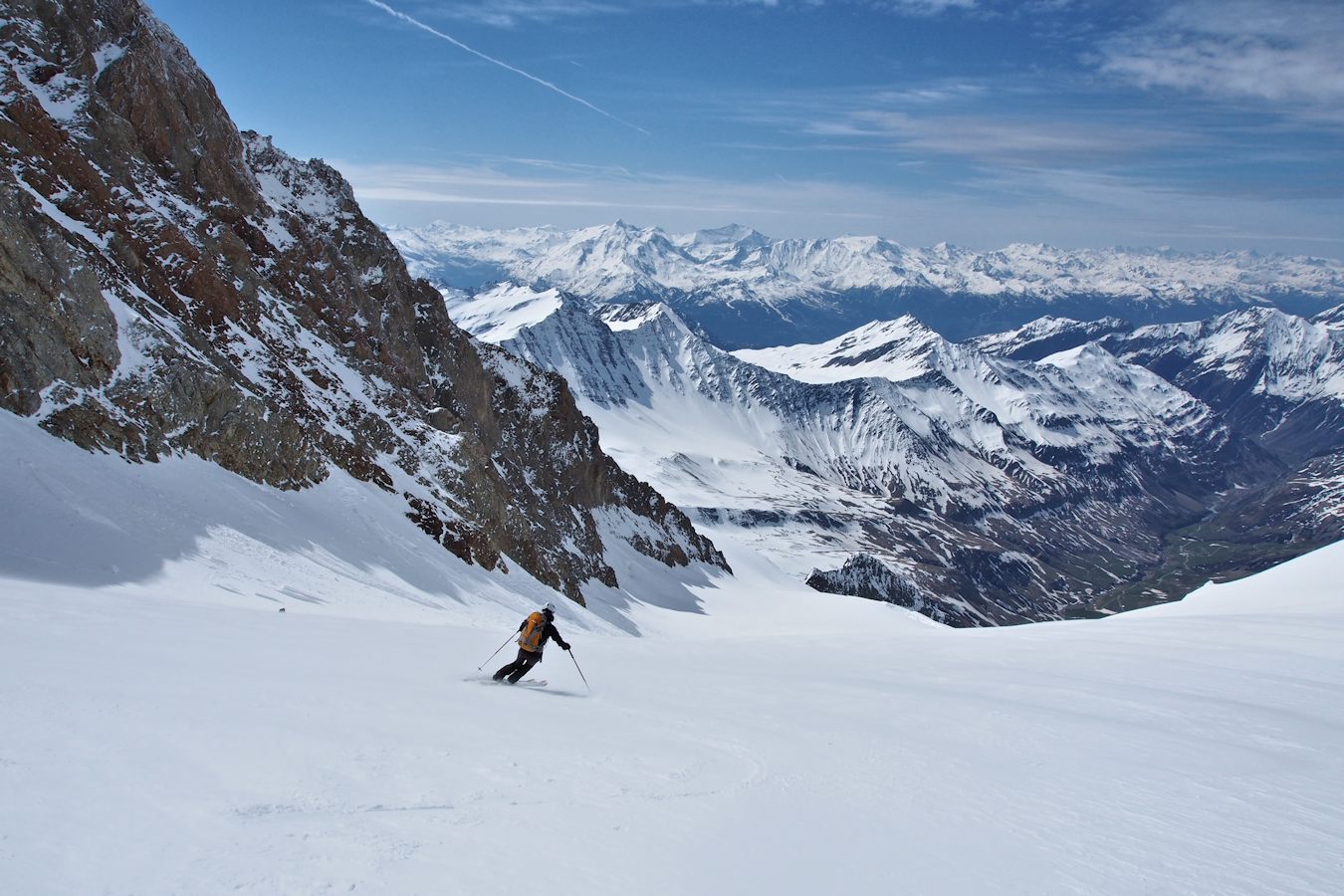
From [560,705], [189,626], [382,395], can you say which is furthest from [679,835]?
[382,395]

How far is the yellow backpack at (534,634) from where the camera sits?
1644 cm

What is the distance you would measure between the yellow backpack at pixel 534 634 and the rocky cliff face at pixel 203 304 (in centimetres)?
1942

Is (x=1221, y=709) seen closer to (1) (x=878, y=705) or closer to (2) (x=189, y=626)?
(1) (x=878, y=705)

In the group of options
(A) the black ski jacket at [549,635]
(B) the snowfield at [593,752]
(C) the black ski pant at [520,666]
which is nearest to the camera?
(B) the snowfield at [593,752]

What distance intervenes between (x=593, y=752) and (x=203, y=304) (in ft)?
141

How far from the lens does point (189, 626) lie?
15398mm

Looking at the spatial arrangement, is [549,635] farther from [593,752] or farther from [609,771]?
[609,771]

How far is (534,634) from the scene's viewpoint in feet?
54.4

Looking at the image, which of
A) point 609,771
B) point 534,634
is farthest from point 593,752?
point 534,634

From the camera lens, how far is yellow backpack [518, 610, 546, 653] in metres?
16.4

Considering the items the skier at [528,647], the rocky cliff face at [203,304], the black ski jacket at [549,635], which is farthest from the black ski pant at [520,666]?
the rocky cliff face at [203,304]

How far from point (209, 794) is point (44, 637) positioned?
21.6ft

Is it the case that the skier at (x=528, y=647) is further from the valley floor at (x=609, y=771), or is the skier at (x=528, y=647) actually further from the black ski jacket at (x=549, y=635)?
the valley floor at (x=609, y=771)

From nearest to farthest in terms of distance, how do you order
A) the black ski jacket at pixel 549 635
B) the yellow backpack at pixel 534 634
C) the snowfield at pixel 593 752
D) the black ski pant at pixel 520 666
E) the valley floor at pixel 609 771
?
the valley floor at pixel 609 771
the snowfield at pixel 593 752
the black ski pant at pixel 520 666
the yellow backpack at pixel 534 634
the black ski jacket at pixel 549 635
